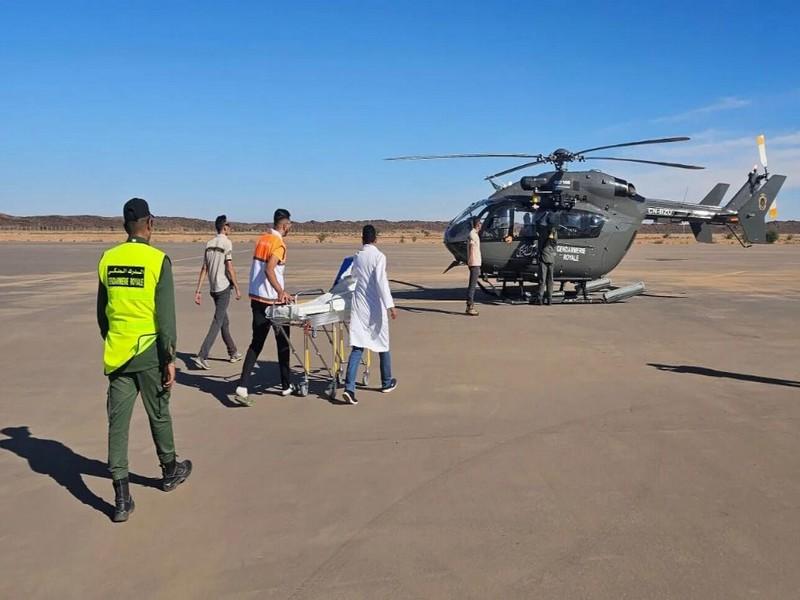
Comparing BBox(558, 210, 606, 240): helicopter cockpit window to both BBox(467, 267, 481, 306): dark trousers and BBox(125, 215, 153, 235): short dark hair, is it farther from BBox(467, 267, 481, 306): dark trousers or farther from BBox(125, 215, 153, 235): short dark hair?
BBox(125, 215, 153, 235): short dark hair

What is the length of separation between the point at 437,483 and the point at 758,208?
17111 mm

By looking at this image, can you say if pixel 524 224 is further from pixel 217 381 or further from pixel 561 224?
pixel 217 381

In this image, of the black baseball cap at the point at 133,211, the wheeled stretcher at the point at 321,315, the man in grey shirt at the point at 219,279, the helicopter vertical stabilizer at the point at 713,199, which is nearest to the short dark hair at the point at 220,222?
the man in grey shirt at the point at 219,279

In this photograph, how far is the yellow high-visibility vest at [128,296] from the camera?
14.6 feet

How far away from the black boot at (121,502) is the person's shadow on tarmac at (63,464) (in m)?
0.13

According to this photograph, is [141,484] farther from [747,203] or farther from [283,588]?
[747,203]

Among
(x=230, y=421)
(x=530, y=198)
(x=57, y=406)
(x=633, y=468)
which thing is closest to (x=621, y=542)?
(x=633, y=468)

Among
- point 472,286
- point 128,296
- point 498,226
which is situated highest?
point 498,226

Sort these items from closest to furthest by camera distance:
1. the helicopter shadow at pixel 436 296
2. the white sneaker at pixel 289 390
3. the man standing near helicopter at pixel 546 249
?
the white sneaker at pixel 289 390 → the helicopter shadow at pixel 436 296 → the man standing near helicopter at pixel 546 249

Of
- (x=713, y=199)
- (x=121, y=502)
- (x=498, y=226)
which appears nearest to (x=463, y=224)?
(x=498, y=226)

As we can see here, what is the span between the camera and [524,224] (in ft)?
52.7

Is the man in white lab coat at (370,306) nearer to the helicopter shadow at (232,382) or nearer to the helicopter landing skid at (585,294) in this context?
the helicopter shadow at (232,382)

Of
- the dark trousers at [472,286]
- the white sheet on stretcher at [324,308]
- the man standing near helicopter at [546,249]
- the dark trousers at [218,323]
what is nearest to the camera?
the white sheet on stretcher at [324,308]

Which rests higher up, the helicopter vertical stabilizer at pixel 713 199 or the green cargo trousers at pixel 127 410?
the helicopter vertical stabilizer at pixel 713 199
